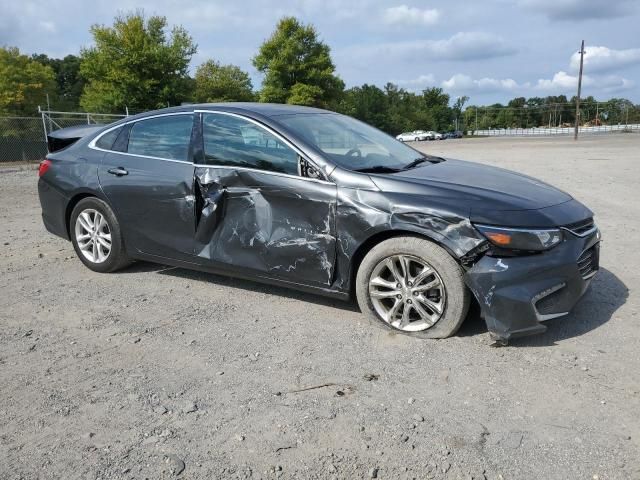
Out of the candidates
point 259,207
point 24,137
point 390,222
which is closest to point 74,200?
point 259,207

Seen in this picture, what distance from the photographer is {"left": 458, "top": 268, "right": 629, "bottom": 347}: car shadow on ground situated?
379 centimetres

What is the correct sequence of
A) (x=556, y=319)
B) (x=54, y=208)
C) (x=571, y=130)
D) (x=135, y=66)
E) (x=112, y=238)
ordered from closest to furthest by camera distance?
(x=556, y=319), (x=112, y=238), (x=54, y=208), (x=135, y=66), (x=571, y=130)

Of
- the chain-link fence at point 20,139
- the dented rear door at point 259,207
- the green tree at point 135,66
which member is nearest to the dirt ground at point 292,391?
the dented rear door at point 259,207

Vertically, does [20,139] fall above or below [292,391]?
above

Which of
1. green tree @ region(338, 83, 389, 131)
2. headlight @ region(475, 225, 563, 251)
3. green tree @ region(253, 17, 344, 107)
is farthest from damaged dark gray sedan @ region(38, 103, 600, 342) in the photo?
green tree @ region(338, 83, 389, 131)

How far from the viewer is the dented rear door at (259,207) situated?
405 centimetres

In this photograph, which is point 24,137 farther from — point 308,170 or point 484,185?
point 484,185

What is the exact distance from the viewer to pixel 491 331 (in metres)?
3.56

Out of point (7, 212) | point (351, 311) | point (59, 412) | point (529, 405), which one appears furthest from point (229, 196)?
point (7, 212)

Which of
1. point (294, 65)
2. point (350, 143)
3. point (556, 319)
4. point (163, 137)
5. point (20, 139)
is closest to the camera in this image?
point (556, 319)

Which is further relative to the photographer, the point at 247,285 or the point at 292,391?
the point at 247,285

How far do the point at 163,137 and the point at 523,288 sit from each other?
326cm

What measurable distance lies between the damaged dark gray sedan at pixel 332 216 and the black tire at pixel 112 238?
15 mm

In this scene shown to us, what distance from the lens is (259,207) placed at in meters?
4.25
